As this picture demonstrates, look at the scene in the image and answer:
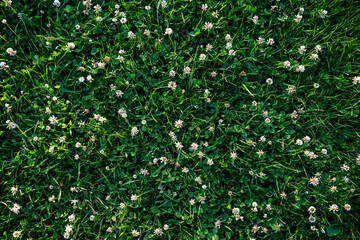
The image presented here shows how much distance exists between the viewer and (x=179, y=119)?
2.57 m

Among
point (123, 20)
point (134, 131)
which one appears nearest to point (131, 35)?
point (123, 20)

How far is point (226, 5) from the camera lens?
9.07 ft

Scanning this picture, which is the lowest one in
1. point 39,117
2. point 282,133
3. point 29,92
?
point 282,133

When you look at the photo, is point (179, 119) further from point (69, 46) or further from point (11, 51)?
point (11, 51)

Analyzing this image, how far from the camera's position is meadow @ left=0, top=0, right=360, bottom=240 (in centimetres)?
249

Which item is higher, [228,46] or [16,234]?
[228,46]

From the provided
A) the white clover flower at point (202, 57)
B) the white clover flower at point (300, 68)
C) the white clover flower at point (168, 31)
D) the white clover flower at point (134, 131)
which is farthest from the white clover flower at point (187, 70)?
the white clover flower at point (300, 68)

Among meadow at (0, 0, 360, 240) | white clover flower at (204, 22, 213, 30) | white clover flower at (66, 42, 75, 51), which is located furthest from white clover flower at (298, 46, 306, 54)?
white clover flower at (66, 42, 75, 51)

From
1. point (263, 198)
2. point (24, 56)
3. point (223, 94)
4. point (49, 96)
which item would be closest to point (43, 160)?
point (49, 96)

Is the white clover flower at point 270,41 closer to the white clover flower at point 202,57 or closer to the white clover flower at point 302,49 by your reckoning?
the white clover flower at point 302,49

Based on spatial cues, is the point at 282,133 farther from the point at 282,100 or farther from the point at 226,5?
the point at 226,5

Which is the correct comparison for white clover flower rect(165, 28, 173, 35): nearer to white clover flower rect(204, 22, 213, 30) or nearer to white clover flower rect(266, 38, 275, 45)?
white clover flower rect(204, 22, 213, 30)

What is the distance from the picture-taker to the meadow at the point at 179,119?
249 cm

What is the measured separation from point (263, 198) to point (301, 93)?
44.5 inches
